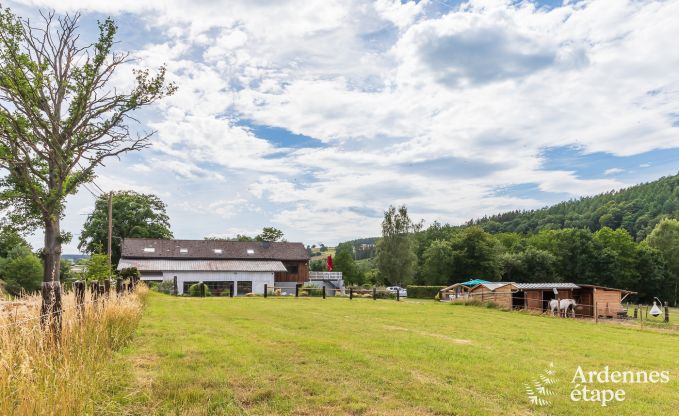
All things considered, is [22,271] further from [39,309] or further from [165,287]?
[39,309]

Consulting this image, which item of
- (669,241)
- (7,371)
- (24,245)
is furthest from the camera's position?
(669,241)

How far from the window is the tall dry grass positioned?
3709 centimetres

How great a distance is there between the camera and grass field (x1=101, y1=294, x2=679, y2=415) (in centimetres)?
578

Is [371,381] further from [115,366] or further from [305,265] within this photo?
[305,265]

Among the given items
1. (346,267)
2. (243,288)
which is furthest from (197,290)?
(346,267)

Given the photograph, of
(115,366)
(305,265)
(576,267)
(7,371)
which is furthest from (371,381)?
(576,267)

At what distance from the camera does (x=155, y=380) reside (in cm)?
677

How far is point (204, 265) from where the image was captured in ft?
149

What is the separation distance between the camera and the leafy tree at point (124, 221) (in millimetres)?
53125

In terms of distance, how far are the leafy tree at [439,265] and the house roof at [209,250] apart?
68.8ft

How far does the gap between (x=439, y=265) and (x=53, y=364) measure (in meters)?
61.4

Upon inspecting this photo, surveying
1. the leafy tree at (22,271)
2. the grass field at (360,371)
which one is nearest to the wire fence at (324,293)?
the leafy tree at (22,271)

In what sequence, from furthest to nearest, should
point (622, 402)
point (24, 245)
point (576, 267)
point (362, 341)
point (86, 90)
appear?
1. point (576, 267)
2. point (24, 245)
3. point (362, 341)
4. point (86, 90)
5. point (622, 402)

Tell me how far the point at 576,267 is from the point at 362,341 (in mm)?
63372
